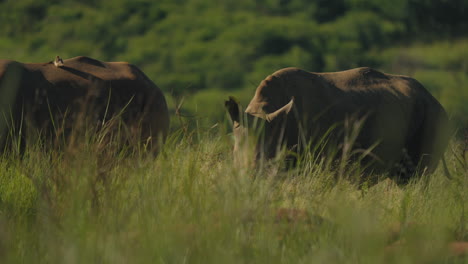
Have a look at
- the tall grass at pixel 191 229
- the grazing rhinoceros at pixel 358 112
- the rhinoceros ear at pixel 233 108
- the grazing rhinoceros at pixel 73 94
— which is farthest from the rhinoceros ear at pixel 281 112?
the tall grass at pixel 191 229

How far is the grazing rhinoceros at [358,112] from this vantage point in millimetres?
5918

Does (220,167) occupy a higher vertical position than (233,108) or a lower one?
lower

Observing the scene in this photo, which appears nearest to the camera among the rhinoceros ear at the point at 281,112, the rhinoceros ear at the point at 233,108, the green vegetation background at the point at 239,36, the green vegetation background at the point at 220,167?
the green vegetation background at the point at 220,167

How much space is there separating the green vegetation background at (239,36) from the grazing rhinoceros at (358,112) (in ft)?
40.1

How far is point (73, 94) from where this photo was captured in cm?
620

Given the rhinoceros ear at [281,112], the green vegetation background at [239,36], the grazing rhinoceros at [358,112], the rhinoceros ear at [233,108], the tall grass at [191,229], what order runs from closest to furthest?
the tall grass at [191,229], the rhinoceros ear at [233,108], the rhinoceros ear at [281,112], the grazing rhinoceros at [358,112], the green vegetation background at [239,36]

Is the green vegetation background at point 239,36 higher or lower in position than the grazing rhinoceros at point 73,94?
lower

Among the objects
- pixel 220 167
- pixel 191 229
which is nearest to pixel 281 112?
pixel 220 167

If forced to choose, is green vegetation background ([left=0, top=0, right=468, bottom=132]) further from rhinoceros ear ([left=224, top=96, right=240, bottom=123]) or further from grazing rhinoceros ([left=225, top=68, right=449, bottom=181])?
rhinoceros ear ([left=224, top=96, right=240, bottom=123])

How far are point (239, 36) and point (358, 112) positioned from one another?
16594 millimetres

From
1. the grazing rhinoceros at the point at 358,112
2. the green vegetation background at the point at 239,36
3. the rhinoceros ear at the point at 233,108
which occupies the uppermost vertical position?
the rhinoceros ear at the point at 233,108

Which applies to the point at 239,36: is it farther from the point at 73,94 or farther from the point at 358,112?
the point at 73,94

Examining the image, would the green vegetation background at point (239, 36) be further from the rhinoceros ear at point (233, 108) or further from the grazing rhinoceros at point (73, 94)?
the rhinoceros ear at point (233, 108)

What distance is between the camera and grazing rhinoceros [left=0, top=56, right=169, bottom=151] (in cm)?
600
